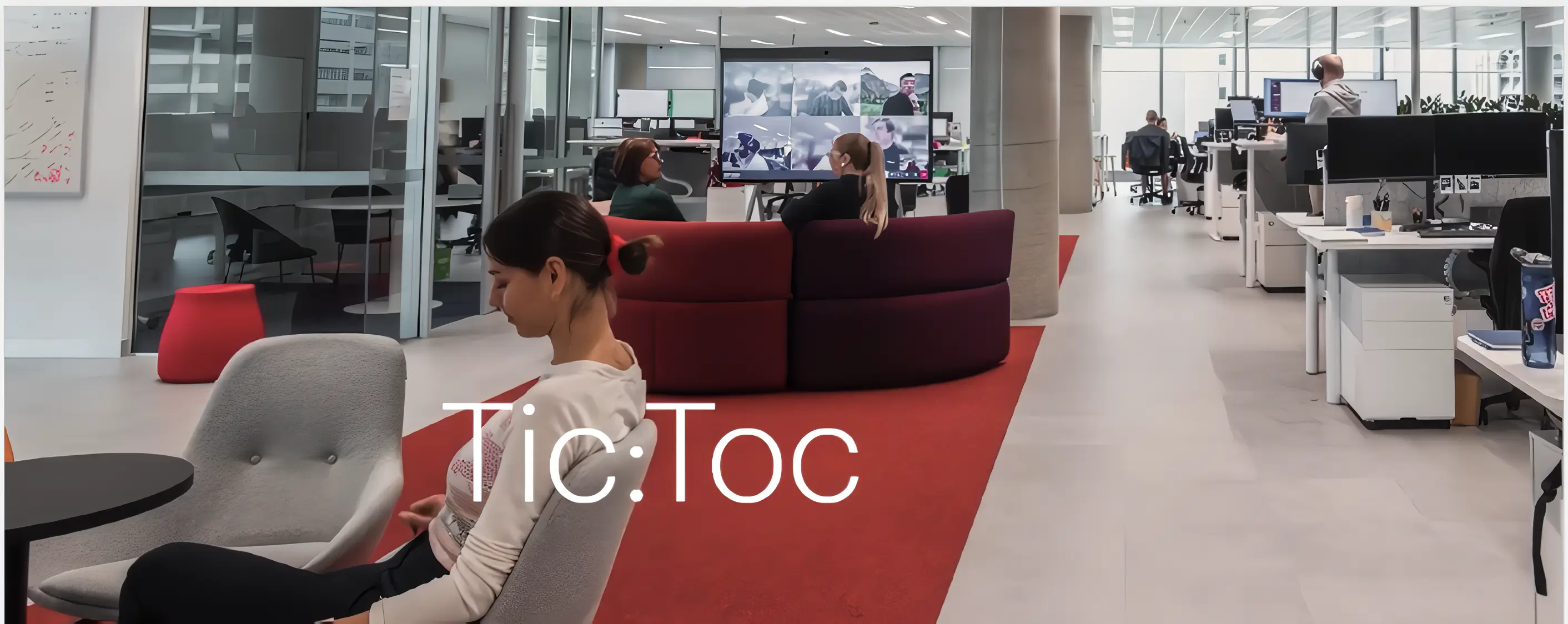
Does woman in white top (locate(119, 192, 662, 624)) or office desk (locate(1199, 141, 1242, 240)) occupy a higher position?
office desk (locate(1199, 141, 1242, 240))

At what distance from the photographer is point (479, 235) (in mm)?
7531

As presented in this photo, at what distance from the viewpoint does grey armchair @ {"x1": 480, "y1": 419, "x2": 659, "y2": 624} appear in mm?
1622

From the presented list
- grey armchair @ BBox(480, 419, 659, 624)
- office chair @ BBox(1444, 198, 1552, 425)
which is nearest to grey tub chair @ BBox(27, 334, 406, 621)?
grey armchair @ BBox(480, 419, 659, 624)

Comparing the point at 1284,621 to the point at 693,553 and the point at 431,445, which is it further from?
the point at 431,445

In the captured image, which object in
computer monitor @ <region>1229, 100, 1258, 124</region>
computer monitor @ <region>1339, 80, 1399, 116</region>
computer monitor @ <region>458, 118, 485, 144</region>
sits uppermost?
computer monitor @ <region>1229, 100, 1258, 124</region>

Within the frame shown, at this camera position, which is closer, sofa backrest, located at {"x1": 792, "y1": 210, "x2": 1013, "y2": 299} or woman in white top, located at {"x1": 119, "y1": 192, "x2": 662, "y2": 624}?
woman in white top, located at {"x1": 119, "y1": 192, "x2": 662, "y2": 624}

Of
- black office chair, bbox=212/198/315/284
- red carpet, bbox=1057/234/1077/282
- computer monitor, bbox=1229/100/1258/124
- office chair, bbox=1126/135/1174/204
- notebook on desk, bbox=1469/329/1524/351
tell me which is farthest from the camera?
office chair, bbox=1126/135/1174/204

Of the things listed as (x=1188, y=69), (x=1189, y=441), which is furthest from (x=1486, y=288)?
(x=1188, y=69)

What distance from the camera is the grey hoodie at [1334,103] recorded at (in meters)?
6.90

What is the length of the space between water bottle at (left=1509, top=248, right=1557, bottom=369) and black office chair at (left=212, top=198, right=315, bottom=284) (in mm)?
6116

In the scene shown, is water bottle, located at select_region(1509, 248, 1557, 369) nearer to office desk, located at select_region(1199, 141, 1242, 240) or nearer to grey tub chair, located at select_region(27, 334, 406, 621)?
grey tub chair, located at select_region(27, 334, 406, 621)

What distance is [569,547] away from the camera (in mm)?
1647

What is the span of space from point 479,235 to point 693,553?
186 inches

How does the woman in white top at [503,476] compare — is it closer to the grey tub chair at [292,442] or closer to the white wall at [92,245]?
the grey tub chair at [292,442]
